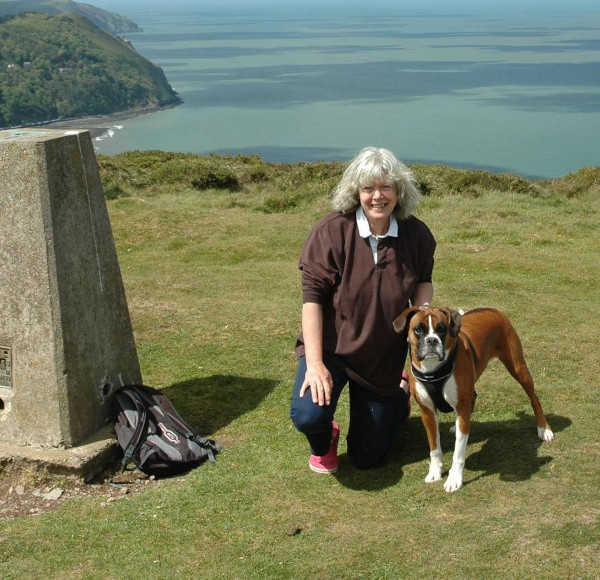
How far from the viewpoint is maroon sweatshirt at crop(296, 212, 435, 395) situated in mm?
5199

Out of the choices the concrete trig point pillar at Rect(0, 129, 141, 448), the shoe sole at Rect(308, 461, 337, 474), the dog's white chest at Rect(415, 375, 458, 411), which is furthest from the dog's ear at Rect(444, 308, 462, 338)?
the concrete trig point pillar at Rect(0, 129, 141, 448)

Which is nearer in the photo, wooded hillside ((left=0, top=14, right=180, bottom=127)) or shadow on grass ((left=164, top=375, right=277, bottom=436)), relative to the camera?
shadow on grass ((left=164, top=375, right=277, bottom=436))

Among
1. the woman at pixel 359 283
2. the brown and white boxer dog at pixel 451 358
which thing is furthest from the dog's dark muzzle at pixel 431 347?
the woman at pixel 359 283

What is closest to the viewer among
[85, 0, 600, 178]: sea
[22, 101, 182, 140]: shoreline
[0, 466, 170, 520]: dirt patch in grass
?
[0, 466, 170, 520]: dirt patch in grass

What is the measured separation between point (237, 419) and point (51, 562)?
2.25 metres

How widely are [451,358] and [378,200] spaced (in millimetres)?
1026

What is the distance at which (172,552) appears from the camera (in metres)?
4.68

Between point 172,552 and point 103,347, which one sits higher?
point 103,347

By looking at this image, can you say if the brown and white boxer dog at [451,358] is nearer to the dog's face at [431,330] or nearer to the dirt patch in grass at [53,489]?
the dog's face at [431,330]

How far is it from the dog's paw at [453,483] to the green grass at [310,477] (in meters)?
0.04

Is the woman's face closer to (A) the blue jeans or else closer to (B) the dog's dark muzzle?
(B) the dog's dark muzzle

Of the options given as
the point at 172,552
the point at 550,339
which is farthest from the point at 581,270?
the point at 172,552

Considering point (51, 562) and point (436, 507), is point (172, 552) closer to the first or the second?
point (51, 562)

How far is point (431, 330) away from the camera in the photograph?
4715 millimetres
